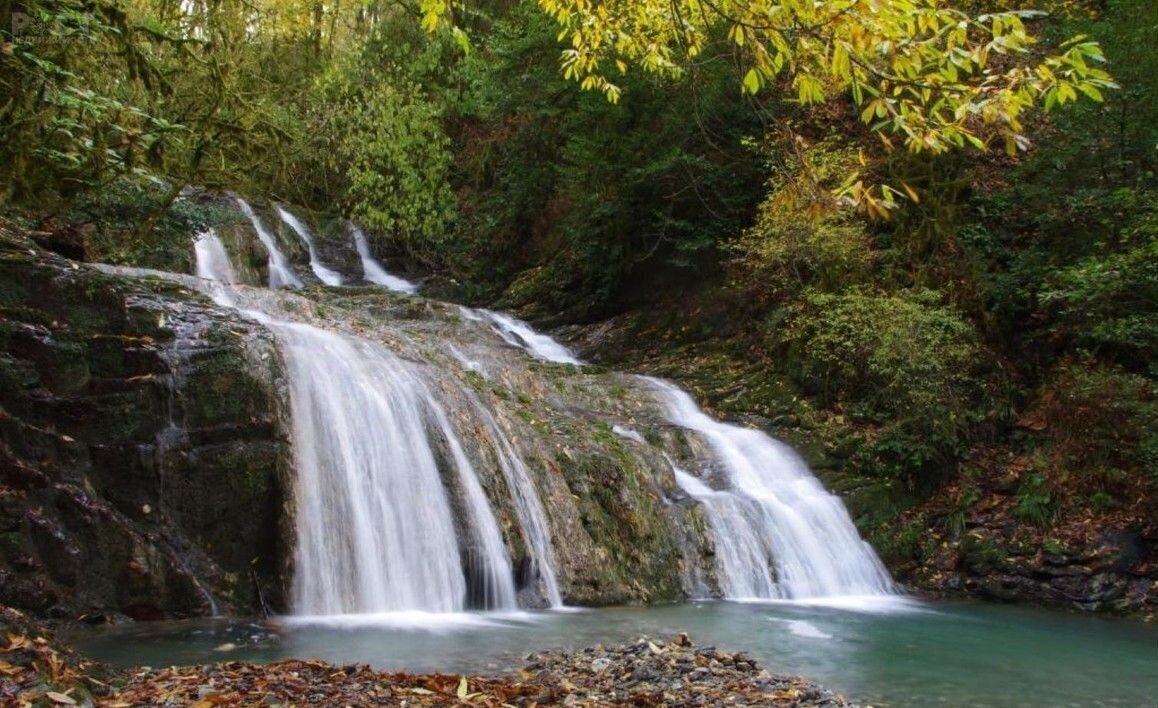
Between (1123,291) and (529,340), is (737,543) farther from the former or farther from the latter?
(529,340)

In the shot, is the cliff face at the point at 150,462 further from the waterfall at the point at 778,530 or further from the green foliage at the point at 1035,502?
the green foliage at the point at 1035,502

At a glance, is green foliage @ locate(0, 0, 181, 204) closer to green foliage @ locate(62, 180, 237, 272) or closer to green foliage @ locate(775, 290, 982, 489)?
green foliage @ locate(62, 180, 237, 272)

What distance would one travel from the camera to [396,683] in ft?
16.9

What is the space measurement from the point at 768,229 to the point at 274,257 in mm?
10295

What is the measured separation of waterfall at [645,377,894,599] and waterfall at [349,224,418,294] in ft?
32.9

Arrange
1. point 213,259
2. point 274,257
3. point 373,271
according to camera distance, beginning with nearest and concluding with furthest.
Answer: point 213,259
point 274,257
point 373,271

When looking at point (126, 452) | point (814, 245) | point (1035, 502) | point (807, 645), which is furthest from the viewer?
point (814, 245)

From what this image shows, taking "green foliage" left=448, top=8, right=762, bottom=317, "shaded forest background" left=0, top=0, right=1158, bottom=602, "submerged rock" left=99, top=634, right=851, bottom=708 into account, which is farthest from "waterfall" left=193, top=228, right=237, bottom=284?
"submerged rock" left=99, top=634, right=851, bottom=708

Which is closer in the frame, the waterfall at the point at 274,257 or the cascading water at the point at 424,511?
the cascading water at the point at 424,511

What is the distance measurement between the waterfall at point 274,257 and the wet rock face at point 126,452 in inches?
398

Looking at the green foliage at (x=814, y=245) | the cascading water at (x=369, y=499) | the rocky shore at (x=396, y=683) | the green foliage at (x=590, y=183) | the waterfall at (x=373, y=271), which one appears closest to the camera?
the rocky shore at (x=396, y=683)

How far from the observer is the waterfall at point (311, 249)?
785 inches

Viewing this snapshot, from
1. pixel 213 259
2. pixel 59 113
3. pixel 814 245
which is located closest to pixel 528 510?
pixel 59 113

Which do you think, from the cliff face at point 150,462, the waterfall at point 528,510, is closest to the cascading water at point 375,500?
the cliff face at point 150,462
